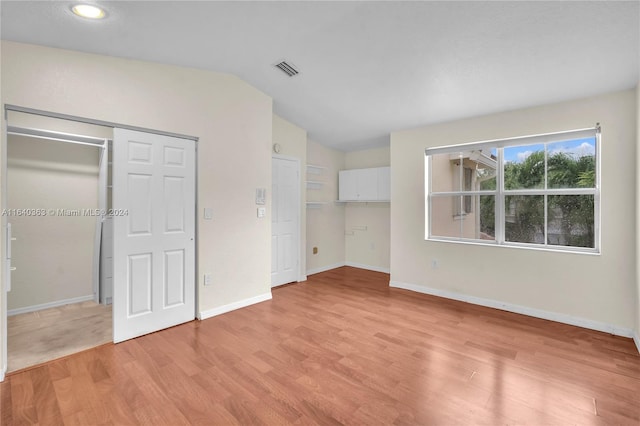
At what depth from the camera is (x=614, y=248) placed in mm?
3031

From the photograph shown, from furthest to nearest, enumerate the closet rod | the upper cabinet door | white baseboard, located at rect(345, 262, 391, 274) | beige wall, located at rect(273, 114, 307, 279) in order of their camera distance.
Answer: white baseboard, located at rect(345, 262, 391, 274)
the upper cabinet door
beige wall, located at rect(273, 114, 307, 279)
the closet rod

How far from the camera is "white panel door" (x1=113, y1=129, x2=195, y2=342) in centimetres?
285

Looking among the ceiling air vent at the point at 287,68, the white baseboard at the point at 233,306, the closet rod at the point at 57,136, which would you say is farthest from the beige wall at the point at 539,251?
the closet rod at the point at 57,136

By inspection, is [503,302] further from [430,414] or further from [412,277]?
[430,414]

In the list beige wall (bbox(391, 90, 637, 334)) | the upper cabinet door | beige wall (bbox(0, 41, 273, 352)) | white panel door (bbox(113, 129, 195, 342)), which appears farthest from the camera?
the upper cabinet door

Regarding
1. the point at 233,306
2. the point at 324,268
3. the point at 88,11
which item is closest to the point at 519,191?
the point at 324,268

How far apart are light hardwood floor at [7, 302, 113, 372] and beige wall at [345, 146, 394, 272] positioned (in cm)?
430

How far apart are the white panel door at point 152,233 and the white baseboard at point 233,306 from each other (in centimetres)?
14

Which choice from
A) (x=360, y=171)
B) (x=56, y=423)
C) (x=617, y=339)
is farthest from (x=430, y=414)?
(x=360, y=171)

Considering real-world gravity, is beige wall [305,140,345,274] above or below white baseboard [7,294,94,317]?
above

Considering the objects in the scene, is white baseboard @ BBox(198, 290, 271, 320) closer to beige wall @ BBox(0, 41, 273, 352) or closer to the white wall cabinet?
beige wall @ BBox(0, 41, 273, 352)

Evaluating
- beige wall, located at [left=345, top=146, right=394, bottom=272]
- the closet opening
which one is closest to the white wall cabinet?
beige wall, located at [left=345, top=146, right=394, bottom=272]

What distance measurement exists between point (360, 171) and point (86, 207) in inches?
173

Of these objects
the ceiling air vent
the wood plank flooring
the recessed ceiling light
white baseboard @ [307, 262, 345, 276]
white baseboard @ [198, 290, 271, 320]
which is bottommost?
the wood plank flooring
